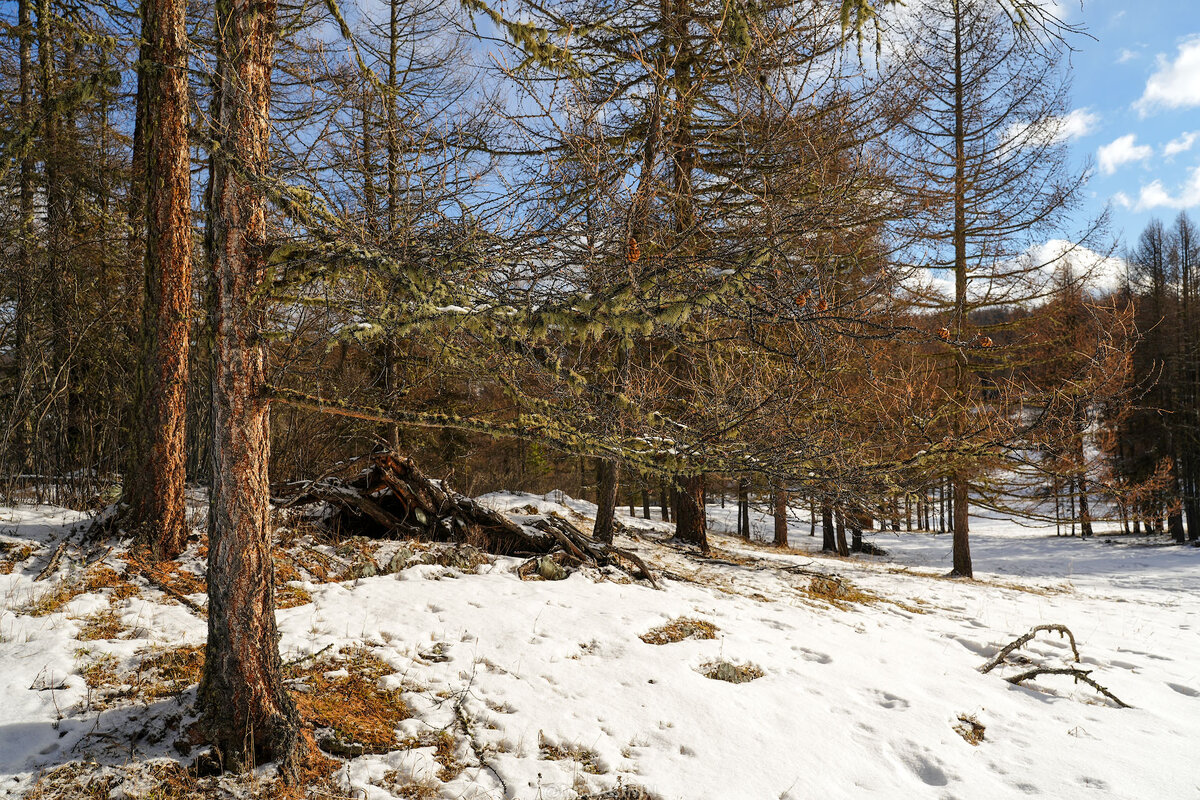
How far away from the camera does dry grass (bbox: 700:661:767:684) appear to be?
4.68 metres

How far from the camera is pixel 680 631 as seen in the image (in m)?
5.45

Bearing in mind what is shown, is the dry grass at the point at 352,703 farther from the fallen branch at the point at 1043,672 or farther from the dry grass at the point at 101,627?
the fallen branch at the point at 1043,672

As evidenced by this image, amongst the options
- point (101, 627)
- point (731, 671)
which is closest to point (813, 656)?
point (731, 671)

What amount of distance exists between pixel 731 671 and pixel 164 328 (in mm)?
5511

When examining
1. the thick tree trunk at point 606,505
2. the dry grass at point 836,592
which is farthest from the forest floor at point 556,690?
the thick tree trunk at point 606,505

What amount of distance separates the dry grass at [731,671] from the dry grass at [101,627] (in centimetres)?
415

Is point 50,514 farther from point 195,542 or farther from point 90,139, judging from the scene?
point 90,139

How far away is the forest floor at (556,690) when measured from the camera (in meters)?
3.32

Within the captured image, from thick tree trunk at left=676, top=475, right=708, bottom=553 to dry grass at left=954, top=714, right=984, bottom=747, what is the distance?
6.10m

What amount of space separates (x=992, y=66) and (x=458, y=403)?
11.9 meters

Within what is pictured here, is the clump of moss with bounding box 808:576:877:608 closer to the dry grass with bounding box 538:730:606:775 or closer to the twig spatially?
the dry grass with bounding box 538:730:606:775

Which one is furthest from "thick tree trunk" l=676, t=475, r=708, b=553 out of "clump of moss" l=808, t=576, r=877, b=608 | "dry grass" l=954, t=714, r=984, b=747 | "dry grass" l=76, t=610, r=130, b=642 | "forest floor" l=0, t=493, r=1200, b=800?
"dry grass" l=76, t=610, r=130, b=642

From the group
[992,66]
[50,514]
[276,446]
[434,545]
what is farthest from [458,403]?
[992,66]

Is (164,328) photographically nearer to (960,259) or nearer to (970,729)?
(970,729)
